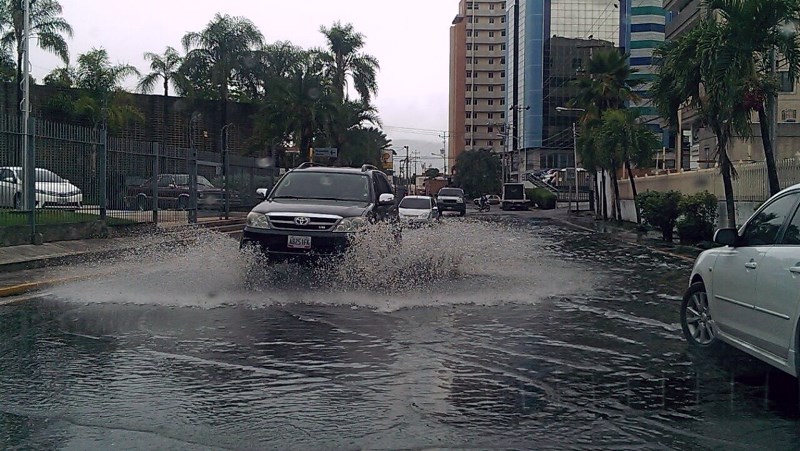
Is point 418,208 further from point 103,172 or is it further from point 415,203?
point 103,172

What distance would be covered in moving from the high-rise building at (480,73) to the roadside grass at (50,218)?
11672 centimetres

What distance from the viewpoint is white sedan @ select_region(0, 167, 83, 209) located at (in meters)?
16.2

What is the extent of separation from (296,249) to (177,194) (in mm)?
15588

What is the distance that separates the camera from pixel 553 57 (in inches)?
4151

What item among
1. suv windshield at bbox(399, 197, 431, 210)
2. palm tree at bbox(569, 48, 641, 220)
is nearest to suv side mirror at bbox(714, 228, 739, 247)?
suv windshield at bbox(399, 197, 431, 210)

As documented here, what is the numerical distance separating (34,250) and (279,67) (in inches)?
1695

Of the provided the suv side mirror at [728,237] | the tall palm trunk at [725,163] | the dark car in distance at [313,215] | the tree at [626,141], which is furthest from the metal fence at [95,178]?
the tree at [626,141]

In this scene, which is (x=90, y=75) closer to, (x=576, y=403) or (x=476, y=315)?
(x=476, y=315)

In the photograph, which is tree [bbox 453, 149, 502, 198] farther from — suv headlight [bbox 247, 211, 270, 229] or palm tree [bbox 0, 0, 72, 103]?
suv headlight [bbox 247, 211, 270, 229]

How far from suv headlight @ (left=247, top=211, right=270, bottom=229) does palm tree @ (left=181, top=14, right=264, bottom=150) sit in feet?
144

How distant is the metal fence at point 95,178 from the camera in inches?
648

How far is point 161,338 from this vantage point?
8.34 metres

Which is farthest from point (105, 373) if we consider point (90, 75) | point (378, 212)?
point (90, 75)

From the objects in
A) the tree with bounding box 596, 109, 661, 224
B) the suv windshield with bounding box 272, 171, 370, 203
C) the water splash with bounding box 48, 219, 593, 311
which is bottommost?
the water splash with bounding box 48, 219, 593, 311
